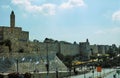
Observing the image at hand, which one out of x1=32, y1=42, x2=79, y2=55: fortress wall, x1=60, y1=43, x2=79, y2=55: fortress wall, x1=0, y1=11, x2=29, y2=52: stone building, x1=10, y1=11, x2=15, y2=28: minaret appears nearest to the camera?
x1=0, y1=11, x2=29, y2=52: stone building

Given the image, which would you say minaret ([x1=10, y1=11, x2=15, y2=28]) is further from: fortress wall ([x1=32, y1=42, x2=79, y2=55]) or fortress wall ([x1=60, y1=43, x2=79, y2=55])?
fortress wall ([x1=60, y1=43, x2=79, y2=55])

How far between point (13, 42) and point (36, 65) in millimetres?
22621

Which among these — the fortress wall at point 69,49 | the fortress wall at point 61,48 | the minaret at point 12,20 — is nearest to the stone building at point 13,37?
the minaret at point 12,20

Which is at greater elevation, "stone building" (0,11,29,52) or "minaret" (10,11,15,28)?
"minaret" (10,11,15,28)

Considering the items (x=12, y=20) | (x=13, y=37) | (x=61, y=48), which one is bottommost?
(x=61, y=48)

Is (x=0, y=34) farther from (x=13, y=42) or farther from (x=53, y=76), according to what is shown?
(x=53, y=76)

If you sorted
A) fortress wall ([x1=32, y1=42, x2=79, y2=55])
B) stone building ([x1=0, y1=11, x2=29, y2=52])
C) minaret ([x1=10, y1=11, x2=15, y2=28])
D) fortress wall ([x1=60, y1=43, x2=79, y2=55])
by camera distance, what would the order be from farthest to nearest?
fortress wall ([x1=60, y1=43, x2=79, y2=55])
fortress wall ([x1=32, y1=42, x2=79, y2=55])
minaret ([x1=10, y1=11, x2=15, y2=28])
stone building ([x1=0, y1=11, x2=29, y2=52])

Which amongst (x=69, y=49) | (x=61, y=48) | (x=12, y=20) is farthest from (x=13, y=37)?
(x=69, y=49)

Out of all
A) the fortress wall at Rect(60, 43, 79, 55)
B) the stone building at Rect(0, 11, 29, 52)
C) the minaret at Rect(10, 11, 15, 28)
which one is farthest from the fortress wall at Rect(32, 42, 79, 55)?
the minaret at Rect(10, 11, 15, 28)

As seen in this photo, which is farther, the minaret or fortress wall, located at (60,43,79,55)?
fortress wall, located at (60,43,79,55)

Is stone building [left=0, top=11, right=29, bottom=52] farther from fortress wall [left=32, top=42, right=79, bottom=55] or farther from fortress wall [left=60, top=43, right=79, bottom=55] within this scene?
fortress wall [left=60, top=43, right=79, bottom=55]

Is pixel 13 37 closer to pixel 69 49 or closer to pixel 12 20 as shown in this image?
pixel 12 20

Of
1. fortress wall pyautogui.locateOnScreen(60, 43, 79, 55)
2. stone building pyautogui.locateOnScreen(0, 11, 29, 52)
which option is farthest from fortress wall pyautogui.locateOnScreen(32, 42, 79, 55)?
stone building pyautogui.locateOnScreen(0, 11, 29, 52)

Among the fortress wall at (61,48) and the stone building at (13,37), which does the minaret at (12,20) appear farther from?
the fortress wall at (61,48)
